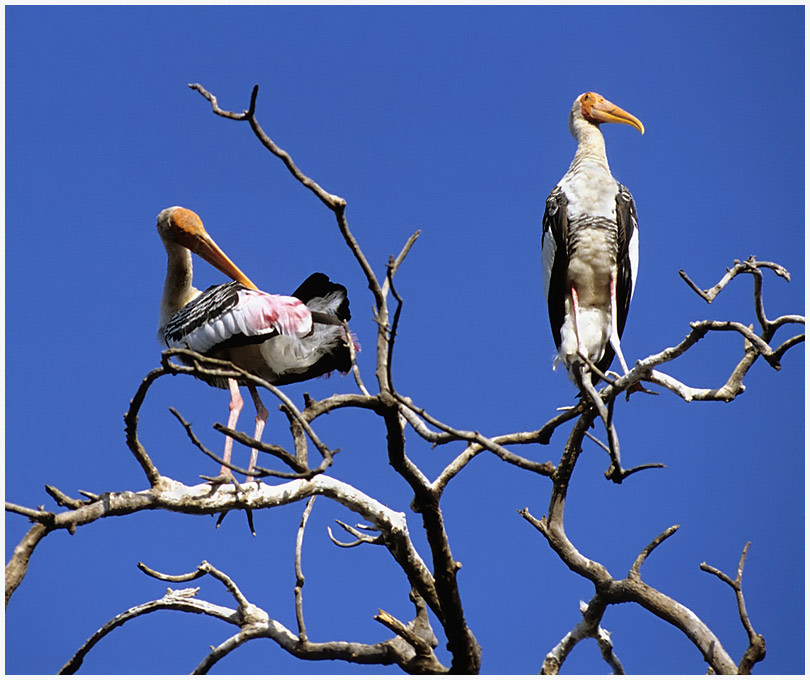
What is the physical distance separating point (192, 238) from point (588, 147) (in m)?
2.58

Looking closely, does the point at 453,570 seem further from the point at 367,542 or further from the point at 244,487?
the point at 244,487

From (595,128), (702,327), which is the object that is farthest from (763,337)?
(595,128)

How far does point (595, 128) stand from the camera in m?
6.77

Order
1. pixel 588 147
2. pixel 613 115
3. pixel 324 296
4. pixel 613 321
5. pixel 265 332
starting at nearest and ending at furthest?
pixel 265 332 → pixel 324 296 → pixel 613 321 → pixel 588 147 → pixel 613 115

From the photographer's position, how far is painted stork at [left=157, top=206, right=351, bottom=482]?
509 cm

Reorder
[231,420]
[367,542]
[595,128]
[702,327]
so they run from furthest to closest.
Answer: [595,128] < [231,420] < [367,542] < [702,327]

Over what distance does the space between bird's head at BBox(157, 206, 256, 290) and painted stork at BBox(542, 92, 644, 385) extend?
1787mm

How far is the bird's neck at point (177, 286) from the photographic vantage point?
232 inches

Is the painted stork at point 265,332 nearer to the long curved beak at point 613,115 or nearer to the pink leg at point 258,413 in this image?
the pink leg at point 258,413

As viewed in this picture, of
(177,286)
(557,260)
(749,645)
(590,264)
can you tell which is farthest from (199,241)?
(749,645)

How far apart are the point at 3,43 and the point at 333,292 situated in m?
2.35

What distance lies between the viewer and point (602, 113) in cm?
684

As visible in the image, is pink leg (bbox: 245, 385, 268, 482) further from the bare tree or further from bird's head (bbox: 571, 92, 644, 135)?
bird's head (bbox: 571, 92, 644, 135)

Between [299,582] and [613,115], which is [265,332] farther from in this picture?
[613,115]
